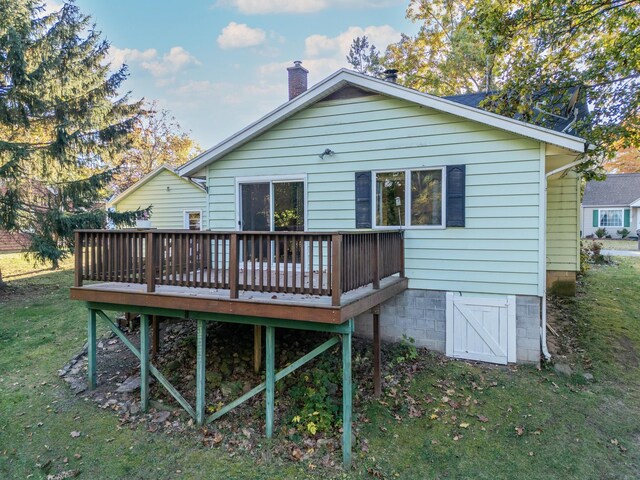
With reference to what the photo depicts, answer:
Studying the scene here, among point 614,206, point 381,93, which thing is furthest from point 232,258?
point 614,206

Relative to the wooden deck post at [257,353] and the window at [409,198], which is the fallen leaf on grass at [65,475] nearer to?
the wooden deck post at [257,353]

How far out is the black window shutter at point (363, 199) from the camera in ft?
22.0

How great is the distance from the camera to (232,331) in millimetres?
7016

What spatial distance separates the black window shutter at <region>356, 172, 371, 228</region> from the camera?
263 inches

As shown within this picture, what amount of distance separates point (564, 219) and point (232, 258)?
7.78 metres

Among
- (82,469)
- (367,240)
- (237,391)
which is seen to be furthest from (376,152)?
(82,469)

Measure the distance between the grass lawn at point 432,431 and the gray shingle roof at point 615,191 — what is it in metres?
26.3

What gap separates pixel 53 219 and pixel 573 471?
12.9 meters

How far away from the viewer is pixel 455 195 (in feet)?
19.9

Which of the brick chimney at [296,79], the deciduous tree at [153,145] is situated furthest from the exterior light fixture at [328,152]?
the deciduous tree at [153,145]

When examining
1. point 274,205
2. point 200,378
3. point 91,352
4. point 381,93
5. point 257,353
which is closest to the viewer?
point 200,378

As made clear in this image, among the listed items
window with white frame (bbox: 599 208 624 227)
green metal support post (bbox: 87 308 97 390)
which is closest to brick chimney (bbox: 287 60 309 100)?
green metal support post (bbox: 87 308 97 390)

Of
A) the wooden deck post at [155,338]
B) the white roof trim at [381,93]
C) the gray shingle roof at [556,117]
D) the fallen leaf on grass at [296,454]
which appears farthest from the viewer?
the gray shingle roof at [556,117]

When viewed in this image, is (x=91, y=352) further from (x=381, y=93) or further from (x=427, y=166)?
(x=381, y=93)
